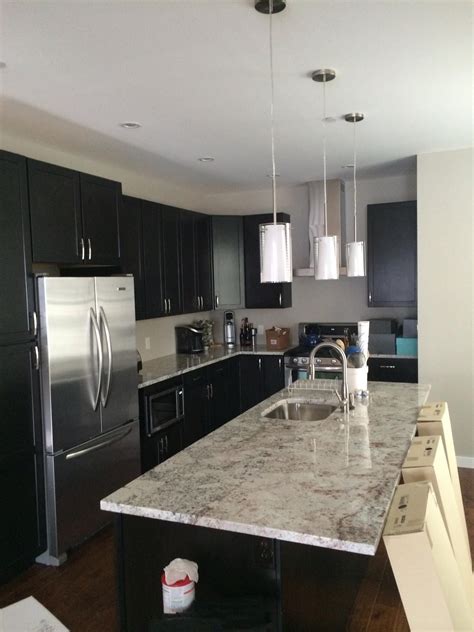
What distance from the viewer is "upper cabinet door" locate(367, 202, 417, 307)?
16.0ft

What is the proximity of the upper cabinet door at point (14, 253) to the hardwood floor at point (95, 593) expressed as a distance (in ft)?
4.24

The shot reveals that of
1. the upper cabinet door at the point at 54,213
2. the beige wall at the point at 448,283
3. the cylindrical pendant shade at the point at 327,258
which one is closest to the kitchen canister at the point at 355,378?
the cylindrical pendant shade at the point at 327,258

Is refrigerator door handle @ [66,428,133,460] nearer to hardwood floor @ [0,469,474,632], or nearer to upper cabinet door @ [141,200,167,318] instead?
hardwood floor @ [0,469,474,632]

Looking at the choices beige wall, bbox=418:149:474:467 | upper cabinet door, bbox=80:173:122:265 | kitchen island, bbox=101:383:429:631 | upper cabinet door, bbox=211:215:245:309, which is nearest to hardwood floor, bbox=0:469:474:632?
kitchen island, bbox=101:383:429:631

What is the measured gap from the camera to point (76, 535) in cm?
318

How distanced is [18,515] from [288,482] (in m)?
1.81

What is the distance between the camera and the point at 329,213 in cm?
523

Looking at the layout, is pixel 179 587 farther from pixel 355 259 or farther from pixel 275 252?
pixel 355 259

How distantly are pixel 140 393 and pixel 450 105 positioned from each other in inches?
111

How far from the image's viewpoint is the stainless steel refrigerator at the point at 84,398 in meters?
3.02

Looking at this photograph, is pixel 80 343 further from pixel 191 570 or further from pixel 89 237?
pixel 191 570

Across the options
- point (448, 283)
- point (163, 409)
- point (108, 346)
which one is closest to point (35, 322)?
point (108, 346)

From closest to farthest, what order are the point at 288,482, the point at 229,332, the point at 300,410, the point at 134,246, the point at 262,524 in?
the point at 262,524, the point at 288,482, the point at 300,410, the point at 134,246, the point at 229,332

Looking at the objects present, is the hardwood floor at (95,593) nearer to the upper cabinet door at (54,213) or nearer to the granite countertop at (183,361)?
the granite countertop at (183,361)
